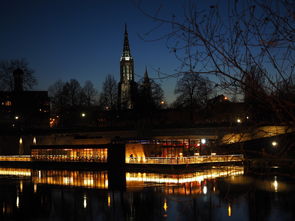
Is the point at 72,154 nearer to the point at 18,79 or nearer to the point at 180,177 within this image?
the point at 180,177

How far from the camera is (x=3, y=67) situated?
7312 centimetres

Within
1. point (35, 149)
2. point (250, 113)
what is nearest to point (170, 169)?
point (35, 149)

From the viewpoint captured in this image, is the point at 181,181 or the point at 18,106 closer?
the point at 181,181

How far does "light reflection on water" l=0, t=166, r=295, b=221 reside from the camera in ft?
77.7

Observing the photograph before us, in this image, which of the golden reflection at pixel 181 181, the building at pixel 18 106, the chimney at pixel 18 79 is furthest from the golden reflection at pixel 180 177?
the building at pixel 18 106

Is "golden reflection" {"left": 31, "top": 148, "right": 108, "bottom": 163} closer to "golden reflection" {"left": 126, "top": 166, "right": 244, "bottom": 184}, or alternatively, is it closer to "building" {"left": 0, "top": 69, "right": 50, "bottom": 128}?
"golden reflection" {"left": 126, "top": 166, "right": 244, "bottom": 184}

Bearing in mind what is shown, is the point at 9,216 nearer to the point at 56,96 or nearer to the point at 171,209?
the point at 171,209

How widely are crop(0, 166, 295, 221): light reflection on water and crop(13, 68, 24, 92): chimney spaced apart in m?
34.4

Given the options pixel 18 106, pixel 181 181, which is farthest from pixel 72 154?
pixel 18 106

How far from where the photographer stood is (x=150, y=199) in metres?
28.5

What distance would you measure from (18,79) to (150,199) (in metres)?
52.0

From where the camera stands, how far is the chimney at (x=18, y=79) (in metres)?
72.1

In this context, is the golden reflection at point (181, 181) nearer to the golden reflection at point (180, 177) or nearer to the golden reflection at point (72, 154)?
the golden reflection at point (180, 177)

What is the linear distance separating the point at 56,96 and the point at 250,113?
8863cm
